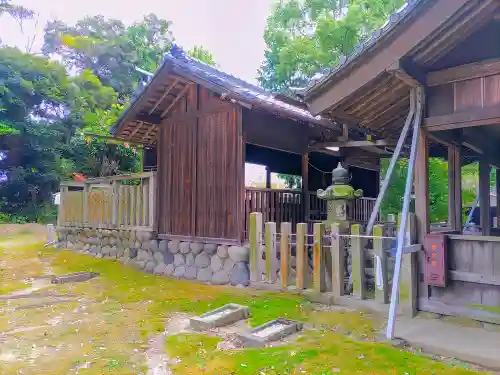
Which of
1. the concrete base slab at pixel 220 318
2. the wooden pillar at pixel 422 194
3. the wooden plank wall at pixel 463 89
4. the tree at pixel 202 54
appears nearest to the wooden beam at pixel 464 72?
the wooden plank wall at pixel 463 89

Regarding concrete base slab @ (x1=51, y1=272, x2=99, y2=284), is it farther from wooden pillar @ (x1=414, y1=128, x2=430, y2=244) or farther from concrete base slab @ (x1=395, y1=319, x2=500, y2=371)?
wooden pillar @ (x1=414, y1=128, x2=430, y2=244)

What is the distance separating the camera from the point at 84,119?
25.9 metres

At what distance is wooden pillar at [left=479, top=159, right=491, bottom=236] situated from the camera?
318 inches

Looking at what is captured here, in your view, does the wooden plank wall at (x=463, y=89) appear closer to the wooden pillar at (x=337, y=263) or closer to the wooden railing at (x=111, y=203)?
the wooden pillar at (x=337, y=263)

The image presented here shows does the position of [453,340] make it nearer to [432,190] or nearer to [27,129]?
[432,190]

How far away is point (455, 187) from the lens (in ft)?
23.7

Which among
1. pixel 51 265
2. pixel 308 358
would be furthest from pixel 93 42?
pixel 308 358

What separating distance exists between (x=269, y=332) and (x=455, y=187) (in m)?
4.43

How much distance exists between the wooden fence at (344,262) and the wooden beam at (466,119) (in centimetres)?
132

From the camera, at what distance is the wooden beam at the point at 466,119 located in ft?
16.8

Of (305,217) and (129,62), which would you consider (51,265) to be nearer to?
(305,217)

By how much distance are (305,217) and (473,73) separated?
6413mm

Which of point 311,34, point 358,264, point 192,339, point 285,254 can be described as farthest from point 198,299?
point 311,34

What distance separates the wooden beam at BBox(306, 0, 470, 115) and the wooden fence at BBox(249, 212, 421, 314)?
1950 mm
